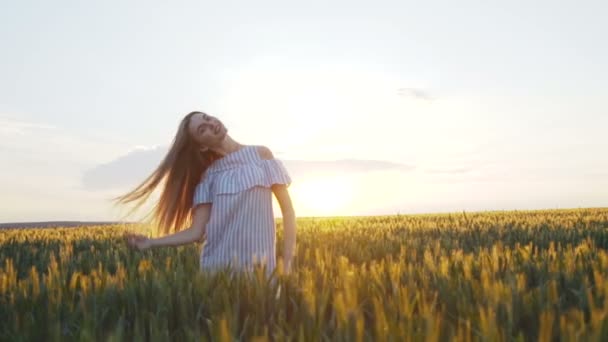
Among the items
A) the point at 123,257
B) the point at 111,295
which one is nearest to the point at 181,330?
the point at 111,295

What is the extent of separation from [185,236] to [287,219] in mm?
805

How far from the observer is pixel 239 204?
487cm

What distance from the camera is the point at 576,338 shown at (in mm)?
1975

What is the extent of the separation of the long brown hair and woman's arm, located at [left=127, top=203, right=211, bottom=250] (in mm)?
300

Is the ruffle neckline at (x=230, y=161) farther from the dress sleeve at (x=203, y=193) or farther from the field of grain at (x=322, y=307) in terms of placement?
the field of grain at (x=322, y=307)

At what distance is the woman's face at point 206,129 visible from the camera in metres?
4.96

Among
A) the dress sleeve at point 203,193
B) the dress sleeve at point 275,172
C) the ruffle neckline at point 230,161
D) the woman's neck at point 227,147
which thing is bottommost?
the dress sleeve at point 203,193

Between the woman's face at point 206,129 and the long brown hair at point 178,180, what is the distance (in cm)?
8

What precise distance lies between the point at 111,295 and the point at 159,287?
0.93 feet

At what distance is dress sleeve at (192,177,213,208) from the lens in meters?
4.96

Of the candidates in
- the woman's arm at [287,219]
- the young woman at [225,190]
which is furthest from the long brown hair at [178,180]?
the woman's arm at [287,219]

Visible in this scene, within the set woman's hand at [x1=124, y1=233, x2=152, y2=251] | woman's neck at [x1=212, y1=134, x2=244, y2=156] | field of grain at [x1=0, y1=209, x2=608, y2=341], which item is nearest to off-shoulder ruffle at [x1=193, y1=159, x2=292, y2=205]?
woman's neck at [x1=212, y1=134, x2=244, y2=156]

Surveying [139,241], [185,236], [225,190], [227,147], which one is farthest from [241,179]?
[139,241]

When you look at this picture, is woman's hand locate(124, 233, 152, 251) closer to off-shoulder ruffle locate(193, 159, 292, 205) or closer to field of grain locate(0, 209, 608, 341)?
field of grain locate(0, 209, 608, 341)
